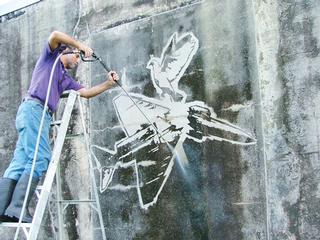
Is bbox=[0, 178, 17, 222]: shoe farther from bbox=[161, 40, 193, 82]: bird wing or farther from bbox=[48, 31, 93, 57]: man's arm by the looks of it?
bbox=[161, 40, 193, 82]: bird wing

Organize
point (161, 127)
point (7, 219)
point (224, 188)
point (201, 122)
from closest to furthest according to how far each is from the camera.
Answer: point (7, 219)
point (224, 188)
point (201, 122)
point (161, 127)

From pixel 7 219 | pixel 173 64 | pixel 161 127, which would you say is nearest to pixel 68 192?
pixel 161 127

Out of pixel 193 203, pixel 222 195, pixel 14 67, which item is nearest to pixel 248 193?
pixel 222 195

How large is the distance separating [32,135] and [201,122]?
1579mm

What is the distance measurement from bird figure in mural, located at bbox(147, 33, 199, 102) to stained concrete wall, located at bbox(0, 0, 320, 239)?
1 cm

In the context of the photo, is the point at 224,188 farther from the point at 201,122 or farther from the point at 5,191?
the point at 5,191

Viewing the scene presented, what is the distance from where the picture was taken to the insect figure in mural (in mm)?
4809

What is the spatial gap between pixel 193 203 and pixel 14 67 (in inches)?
122

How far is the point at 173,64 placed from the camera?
16.5ft

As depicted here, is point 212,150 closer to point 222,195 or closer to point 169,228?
point 222,195

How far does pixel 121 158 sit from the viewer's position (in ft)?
17.4

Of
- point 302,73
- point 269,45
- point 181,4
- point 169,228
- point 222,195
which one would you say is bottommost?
point 169,228

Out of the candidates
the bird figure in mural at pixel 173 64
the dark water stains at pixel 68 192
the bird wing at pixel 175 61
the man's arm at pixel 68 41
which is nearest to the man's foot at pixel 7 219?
the man's arm at pixel 68 41

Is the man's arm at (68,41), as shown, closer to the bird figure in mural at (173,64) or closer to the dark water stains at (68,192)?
the bird figure in mural at (173,64)
